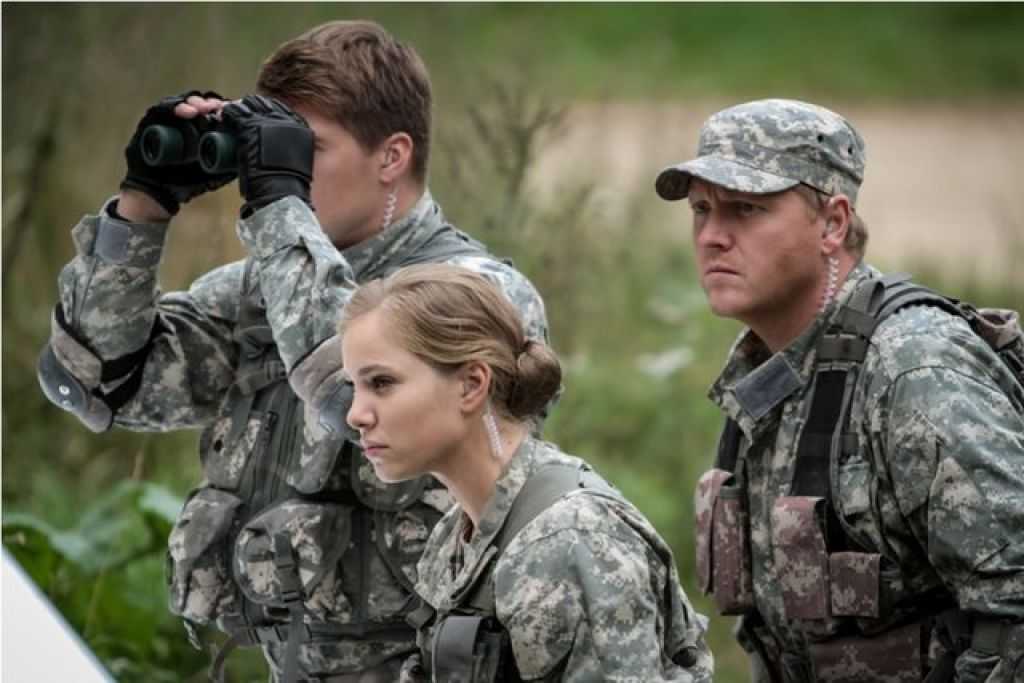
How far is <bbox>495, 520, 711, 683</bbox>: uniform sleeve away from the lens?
331cm

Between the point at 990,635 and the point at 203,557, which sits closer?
the point at 990,635

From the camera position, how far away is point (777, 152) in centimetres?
417

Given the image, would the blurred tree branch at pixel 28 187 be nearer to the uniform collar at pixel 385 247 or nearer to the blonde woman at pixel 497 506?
the uniform collar at pixel 385 247

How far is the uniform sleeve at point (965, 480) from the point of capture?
3795 millimetres

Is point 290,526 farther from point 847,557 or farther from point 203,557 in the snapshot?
point 847,557

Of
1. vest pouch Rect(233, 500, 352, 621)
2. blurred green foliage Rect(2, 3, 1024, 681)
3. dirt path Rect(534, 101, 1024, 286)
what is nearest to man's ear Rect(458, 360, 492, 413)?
vest pouch Rect(233, 500, 352, 621)

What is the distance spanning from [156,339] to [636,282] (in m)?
6.28

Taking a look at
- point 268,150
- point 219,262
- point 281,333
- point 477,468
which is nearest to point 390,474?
point 477,468

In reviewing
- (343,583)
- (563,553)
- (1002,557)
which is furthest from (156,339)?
(1002,557)

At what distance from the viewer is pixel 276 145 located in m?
4.03

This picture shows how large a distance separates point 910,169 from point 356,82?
32.4ft

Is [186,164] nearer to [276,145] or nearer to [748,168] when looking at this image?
[276,145]

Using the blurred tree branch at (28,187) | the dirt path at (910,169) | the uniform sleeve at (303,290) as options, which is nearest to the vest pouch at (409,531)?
the uniform sleeve at (303,290)

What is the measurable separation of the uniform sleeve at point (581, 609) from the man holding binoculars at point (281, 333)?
2.26 ft
